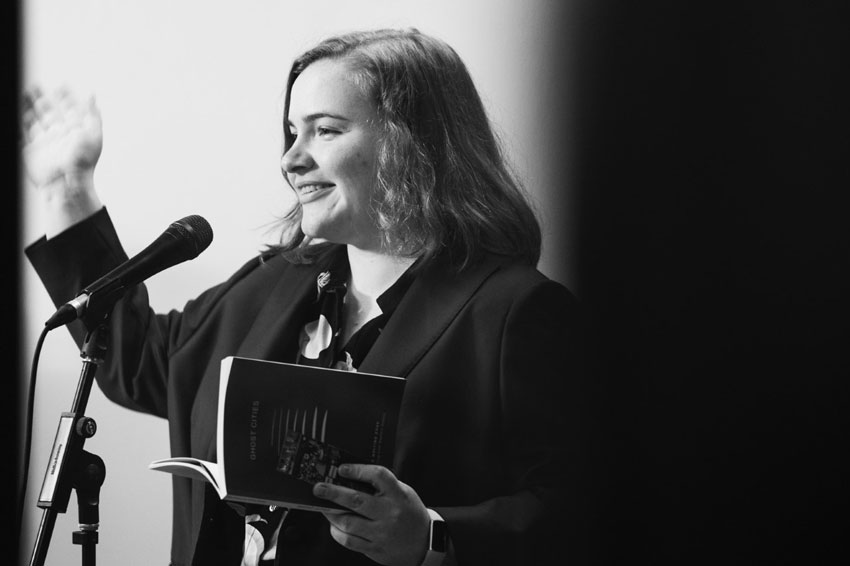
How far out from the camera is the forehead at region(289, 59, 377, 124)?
1.92 metres

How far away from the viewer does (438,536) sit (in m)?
1.64

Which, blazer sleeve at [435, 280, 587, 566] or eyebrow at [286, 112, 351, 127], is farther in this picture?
eyebrow at [286, 112, 351, 127]

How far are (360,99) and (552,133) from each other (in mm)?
371

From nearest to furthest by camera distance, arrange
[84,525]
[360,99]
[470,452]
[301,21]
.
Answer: [84,525] < [470,452] < [360,99] < [301,21]

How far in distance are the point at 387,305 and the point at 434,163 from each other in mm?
286

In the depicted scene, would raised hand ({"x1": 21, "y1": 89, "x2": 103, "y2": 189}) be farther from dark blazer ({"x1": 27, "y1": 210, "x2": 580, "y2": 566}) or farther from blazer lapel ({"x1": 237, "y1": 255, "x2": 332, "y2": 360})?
blazer lapel ({"x1": 237, "y1": 255, "x2": 332, "y2": 360})

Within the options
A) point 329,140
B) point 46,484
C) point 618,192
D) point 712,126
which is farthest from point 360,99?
point 46,484

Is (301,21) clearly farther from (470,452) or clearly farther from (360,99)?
(470,452)

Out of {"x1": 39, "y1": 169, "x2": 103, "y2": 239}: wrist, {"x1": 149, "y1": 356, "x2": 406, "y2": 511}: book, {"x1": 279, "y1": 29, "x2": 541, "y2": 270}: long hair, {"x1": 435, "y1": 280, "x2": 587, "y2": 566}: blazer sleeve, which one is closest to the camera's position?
{"x1": 149, "y1": 356, "x2": 406, "y2": 511}: book

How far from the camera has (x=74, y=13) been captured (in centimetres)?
221

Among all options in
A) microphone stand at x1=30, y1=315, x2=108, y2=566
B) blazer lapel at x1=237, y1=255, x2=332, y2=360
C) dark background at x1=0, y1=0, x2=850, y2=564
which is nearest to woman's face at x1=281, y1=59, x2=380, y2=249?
blazer lapel at x1=237, y1=255, x2=332, y2=360

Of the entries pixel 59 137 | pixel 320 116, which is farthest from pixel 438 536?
pixel 59 137

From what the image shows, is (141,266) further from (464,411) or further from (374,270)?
(464,411)

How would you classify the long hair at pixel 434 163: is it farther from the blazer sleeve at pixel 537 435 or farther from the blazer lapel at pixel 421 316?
the blazer sleeve at pixel 537 435
